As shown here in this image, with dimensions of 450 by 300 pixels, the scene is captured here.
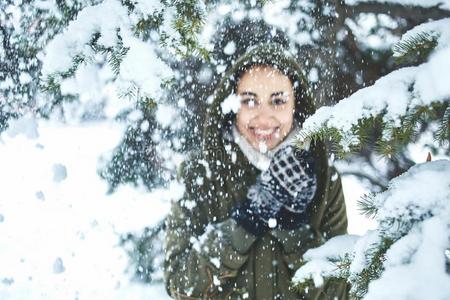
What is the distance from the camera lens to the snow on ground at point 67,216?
638 cm

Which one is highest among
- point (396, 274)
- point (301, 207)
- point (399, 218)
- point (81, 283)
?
point (81, 283)

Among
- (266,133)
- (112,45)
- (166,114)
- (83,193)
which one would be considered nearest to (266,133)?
(266,133)

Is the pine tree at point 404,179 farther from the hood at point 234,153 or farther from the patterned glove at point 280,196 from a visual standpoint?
the hood at point 234,153

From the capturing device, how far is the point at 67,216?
729 cm

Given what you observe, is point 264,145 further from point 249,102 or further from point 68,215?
point 68,215

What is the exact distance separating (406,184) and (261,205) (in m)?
1.52

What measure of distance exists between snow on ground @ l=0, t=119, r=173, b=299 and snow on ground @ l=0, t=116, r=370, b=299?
1 centimetres

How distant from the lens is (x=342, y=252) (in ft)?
5.30

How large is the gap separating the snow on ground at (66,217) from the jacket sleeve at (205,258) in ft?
9.83

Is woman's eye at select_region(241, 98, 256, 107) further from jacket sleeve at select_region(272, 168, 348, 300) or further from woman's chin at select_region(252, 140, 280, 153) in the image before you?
jacket sleeve at select_region(272, 168, 348, 300)

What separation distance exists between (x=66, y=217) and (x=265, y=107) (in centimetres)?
506

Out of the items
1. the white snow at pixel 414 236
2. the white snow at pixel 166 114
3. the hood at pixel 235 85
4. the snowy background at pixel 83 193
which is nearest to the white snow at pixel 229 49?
the snowy background at pixel 83 193

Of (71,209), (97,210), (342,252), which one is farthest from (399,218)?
(71,209)

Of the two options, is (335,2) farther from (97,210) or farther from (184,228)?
(97,210)
